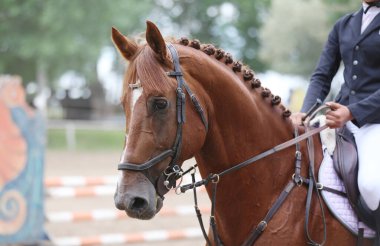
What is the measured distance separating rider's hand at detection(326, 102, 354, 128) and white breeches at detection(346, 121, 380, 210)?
0.17m

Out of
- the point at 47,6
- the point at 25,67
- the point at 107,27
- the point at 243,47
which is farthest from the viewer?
the point at 243,47

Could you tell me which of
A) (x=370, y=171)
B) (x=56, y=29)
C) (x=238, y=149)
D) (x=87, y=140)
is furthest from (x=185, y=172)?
(x=87, y=140)

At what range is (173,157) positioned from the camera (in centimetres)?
297

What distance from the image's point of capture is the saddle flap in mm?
3246

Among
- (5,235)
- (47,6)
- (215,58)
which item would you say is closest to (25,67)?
(47,6)

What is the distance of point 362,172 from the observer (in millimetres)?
3189

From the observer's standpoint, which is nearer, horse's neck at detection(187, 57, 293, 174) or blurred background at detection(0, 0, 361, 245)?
horse's neck at detection(187, 57, 293, 174)

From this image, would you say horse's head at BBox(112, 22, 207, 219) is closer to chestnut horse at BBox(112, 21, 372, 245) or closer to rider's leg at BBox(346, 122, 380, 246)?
chestnut horse at BBox(112, 21, 372, 245)

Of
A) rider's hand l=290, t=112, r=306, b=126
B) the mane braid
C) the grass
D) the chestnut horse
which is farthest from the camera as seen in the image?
the grass

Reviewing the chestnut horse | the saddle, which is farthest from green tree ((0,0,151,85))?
the saddle

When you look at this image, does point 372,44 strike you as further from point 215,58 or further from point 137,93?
point 137,93

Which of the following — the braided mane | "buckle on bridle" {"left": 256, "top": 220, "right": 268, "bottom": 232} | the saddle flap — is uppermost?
the braided mane

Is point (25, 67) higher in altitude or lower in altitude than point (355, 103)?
higher

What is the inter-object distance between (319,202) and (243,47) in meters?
41.1
